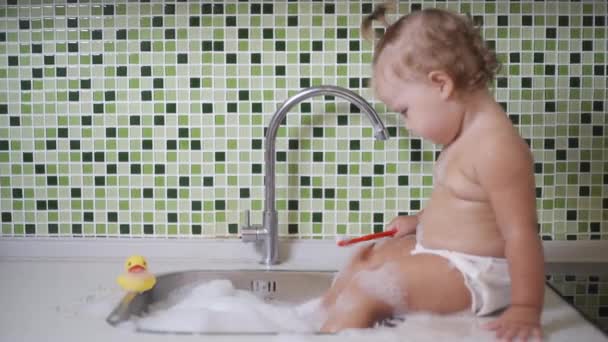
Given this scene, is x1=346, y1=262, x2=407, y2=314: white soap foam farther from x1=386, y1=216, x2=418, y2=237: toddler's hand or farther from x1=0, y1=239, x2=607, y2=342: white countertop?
x1=386, y1=216, x2=418, y2=237: toddler's hand

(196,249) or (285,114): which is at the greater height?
(285,114)

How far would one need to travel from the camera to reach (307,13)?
131 cm

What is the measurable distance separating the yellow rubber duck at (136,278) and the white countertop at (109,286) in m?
0.03

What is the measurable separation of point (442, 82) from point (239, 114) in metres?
0.49

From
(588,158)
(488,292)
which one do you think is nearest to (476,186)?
(488,292)

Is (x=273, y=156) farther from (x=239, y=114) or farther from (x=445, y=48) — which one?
(x=445, y=48)

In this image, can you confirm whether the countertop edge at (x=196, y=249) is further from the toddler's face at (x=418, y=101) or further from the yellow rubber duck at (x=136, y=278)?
the toddler's face at (x=418, y=101)

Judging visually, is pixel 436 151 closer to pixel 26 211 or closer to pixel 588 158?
pixel 588 158

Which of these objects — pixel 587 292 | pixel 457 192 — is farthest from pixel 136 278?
pixel 587 292

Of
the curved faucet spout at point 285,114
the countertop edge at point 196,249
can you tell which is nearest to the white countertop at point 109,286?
the countertop edge at point 196,249

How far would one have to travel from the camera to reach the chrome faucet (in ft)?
3.90

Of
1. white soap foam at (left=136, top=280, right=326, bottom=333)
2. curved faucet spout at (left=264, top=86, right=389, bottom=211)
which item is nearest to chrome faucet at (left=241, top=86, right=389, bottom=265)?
curved faucet spout at (left=264, top=86, right=389, bottom=211)

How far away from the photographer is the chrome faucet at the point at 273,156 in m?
1.19

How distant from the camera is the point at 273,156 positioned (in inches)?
48.6
